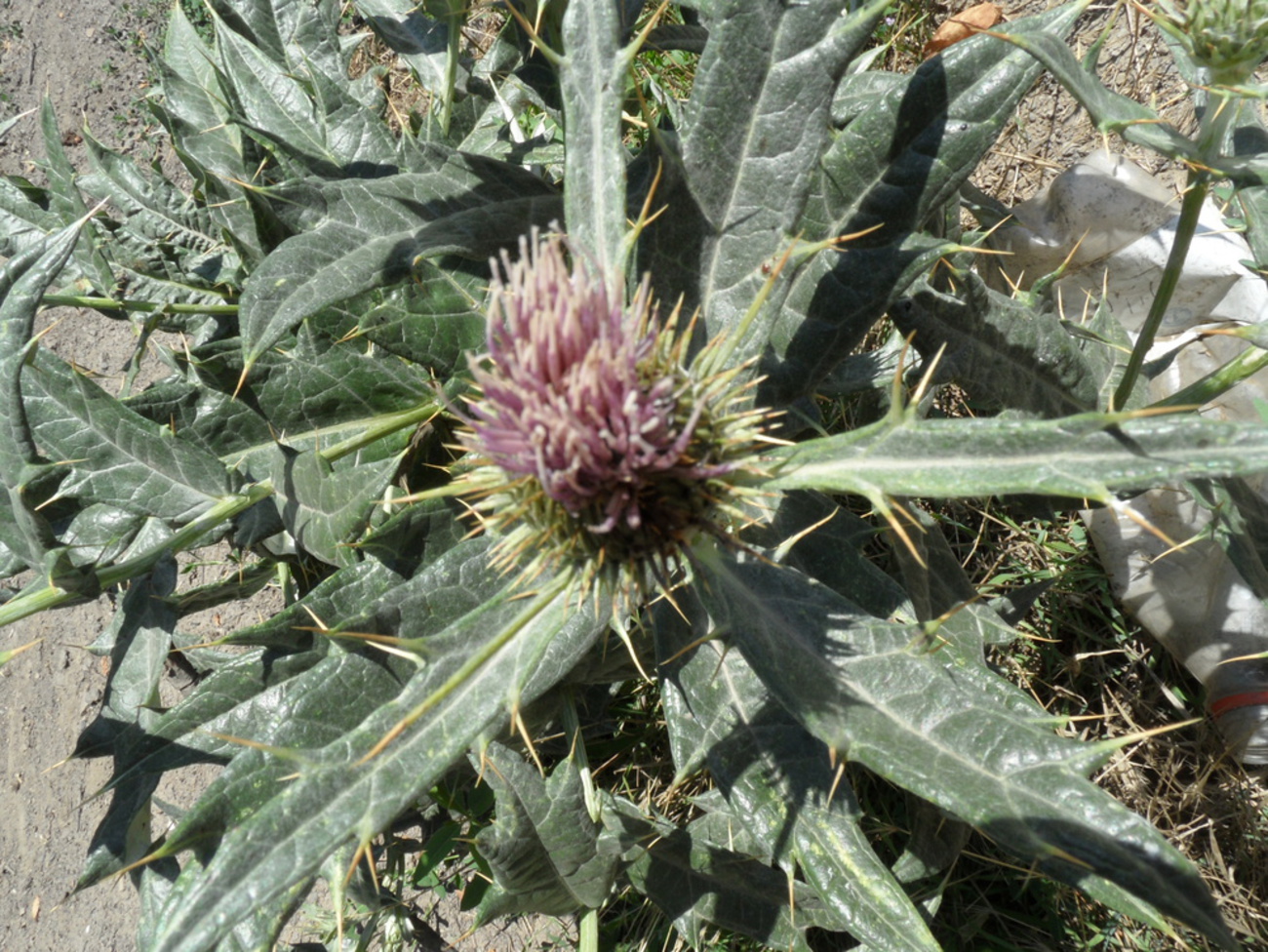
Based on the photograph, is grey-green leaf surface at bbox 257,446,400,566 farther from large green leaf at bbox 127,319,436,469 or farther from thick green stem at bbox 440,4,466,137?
thick green stem at bbox 440,4,466,137

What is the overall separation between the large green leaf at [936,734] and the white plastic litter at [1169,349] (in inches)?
54.5

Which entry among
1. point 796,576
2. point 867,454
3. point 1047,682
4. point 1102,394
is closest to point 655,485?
point 867,454

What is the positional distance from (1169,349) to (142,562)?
10.2 ft

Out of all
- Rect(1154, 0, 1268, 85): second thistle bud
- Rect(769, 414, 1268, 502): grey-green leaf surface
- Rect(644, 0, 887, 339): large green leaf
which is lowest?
Rect(769, 414, 1268, 502): grey-green leaf surface

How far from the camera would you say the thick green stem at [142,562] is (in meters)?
1.94

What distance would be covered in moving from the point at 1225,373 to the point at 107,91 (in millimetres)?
5550

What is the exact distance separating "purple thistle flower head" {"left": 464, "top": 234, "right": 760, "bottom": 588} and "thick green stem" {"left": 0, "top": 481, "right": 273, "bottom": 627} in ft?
3.30

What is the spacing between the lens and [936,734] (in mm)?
1428

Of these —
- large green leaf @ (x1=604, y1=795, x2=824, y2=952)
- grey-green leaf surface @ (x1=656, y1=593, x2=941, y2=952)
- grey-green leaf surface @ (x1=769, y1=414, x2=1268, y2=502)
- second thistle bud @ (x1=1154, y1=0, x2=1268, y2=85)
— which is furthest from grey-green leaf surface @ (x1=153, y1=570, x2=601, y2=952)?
second thistle bud @ (x1=1154, y1=0, x2=1268, y2=85)

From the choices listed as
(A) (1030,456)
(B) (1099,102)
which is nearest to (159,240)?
(B) (1099,102)

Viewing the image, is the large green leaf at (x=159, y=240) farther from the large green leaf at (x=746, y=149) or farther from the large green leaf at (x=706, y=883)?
the large green leaf at (x=706, y=883)

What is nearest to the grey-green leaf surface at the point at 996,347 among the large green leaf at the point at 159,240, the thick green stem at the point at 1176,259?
the thick green stem at the point at 1176,259

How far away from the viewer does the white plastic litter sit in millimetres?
2707

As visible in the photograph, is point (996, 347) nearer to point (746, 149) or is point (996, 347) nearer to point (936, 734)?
point (746, 149)
